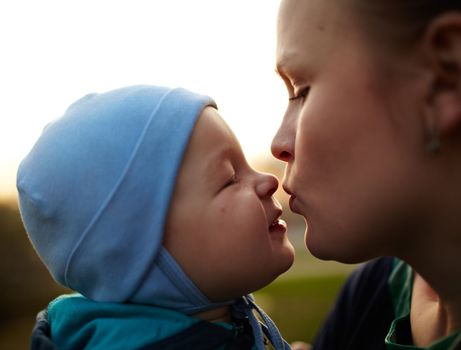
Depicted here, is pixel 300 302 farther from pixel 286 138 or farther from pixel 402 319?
pixel 286 138

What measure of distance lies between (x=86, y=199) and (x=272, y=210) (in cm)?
61

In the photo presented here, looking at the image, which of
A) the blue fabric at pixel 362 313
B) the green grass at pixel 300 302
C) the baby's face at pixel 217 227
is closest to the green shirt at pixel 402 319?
the blue fabric at pixel 362 313

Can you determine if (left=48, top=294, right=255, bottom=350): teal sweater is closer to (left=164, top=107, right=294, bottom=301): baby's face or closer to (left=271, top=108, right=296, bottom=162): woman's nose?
(left=164, top=107, right=294, bottom=301): baby's face

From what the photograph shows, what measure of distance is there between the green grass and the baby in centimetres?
402

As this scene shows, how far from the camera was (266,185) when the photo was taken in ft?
6.79

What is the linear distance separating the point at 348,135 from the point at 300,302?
6.52 metres

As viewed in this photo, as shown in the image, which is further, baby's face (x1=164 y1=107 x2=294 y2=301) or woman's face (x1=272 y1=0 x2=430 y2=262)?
baby's face (x1=164 y1=107 x2=294 y2=301)

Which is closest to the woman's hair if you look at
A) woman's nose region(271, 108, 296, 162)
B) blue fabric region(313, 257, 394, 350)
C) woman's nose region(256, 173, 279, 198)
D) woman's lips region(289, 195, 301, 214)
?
woman's nose region(271, 108, 296, 162)

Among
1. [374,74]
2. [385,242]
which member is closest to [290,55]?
[374,74]

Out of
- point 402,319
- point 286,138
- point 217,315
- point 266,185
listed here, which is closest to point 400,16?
point 286,138

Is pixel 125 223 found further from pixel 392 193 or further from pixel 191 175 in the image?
pixel 392 193

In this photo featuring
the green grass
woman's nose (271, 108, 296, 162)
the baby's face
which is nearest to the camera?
woman's nose (271, 108, 296, 162)

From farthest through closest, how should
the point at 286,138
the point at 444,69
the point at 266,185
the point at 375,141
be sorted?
1. the point at 266,185
2. the point at 286,138
3. the point at 375,141
4. the point at 444,69

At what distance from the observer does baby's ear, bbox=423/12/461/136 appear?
4.76 ft
